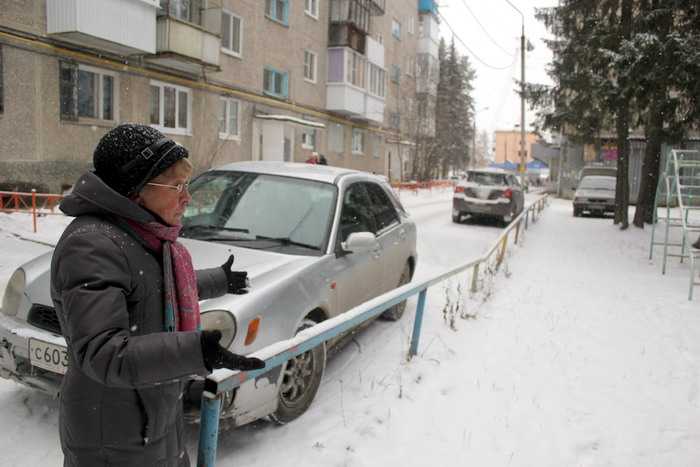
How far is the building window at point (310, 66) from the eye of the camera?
25766 millimetres

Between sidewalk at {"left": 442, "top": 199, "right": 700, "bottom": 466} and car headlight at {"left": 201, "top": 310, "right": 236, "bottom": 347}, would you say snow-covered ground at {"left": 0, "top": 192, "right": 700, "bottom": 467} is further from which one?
car headlight at {"left": 201, "top": 310, "right": 236, "bottom": 347}

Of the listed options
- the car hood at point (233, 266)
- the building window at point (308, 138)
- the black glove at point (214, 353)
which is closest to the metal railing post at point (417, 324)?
the car hood at point (233, 266)

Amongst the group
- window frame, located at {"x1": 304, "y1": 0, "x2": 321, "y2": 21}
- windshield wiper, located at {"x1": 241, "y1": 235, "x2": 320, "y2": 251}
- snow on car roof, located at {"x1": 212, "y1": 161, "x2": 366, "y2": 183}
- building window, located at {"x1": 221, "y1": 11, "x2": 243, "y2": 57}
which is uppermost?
window frame, located at {"x1": 304, "y1": 0, "x2": 321, "y2": 21}

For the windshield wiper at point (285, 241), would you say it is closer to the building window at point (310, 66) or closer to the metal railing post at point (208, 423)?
the metal railing post at point (208, 423)

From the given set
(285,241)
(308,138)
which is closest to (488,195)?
(308,138)

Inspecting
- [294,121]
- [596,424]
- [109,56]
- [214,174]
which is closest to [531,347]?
[596,424]

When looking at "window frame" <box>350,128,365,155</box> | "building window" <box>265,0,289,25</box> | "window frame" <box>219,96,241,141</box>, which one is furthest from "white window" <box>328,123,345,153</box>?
"window frame" <box>219,96,241,141</box>

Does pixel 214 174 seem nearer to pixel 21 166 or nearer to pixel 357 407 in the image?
pixel 357 407

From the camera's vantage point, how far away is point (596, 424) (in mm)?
3801

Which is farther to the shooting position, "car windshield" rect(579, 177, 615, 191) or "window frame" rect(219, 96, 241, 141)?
"car windshield" rect(579, 177, 615, 191)

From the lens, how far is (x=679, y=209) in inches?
477

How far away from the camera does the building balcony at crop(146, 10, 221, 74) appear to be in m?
16.0

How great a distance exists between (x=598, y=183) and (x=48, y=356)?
2310 cm

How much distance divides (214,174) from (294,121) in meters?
18.1
